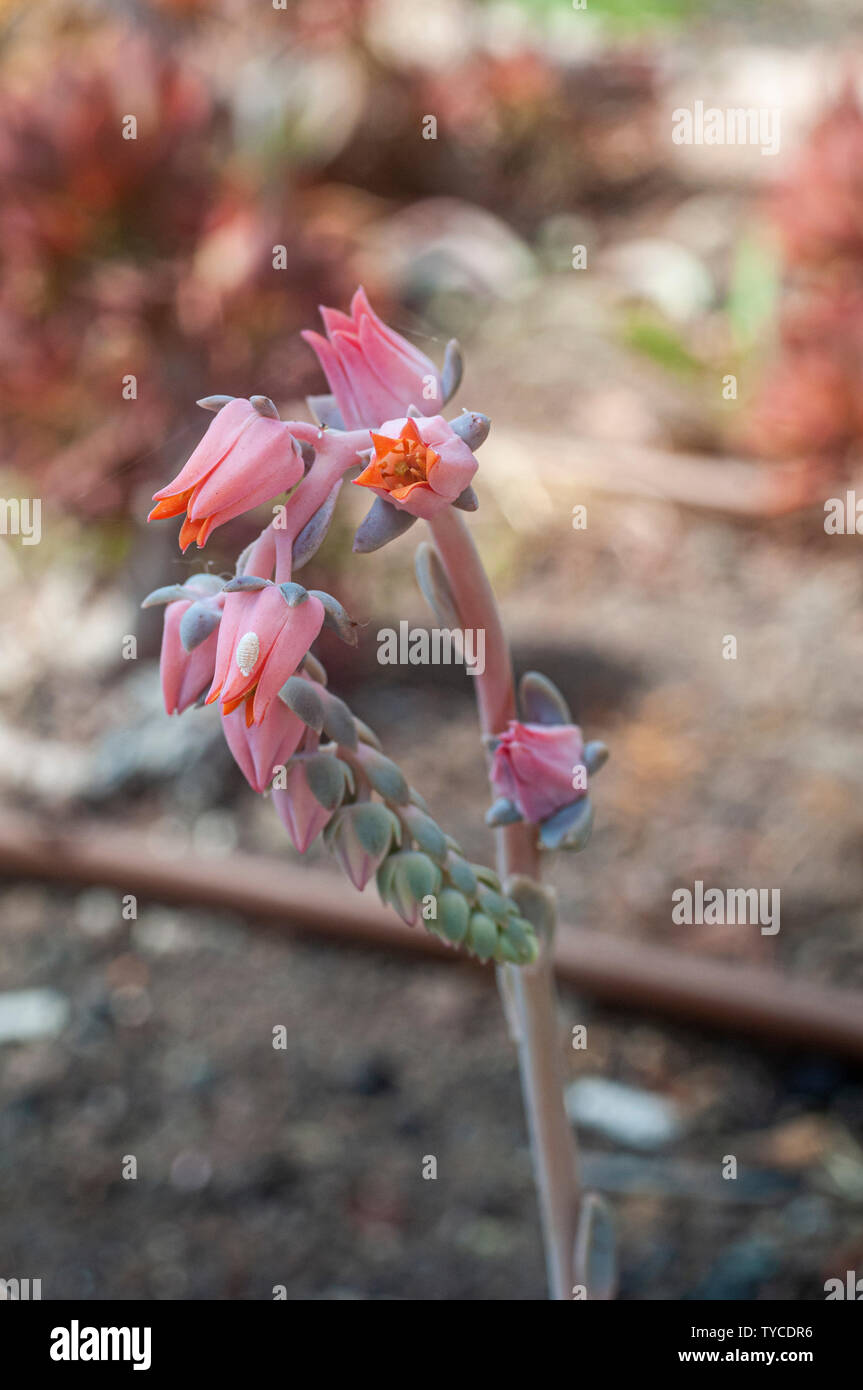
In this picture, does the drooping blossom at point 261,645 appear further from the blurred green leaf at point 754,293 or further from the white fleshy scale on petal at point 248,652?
the blurred green leaf at point 754,293

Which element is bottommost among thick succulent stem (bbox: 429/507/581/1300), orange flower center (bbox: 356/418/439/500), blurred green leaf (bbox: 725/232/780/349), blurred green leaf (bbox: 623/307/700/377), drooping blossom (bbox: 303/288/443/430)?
thick succulent stem (bbox: 429/507/581/1300)

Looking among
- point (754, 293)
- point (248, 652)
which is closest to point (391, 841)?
point (248, 652)

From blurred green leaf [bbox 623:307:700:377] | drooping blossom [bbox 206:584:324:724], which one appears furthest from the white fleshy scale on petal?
blurred green leaf [bbox 623:307:700:377]

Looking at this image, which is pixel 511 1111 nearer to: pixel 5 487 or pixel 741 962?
pixel 741 962

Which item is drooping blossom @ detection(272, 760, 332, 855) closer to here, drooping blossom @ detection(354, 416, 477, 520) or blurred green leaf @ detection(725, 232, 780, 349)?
drooping blossom @ detection(354, 416, 477, 520)

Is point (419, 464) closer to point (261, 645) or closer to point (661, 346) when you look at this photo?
point (261, 645)

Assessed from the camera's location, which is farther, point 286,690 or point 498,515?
point 498,515
